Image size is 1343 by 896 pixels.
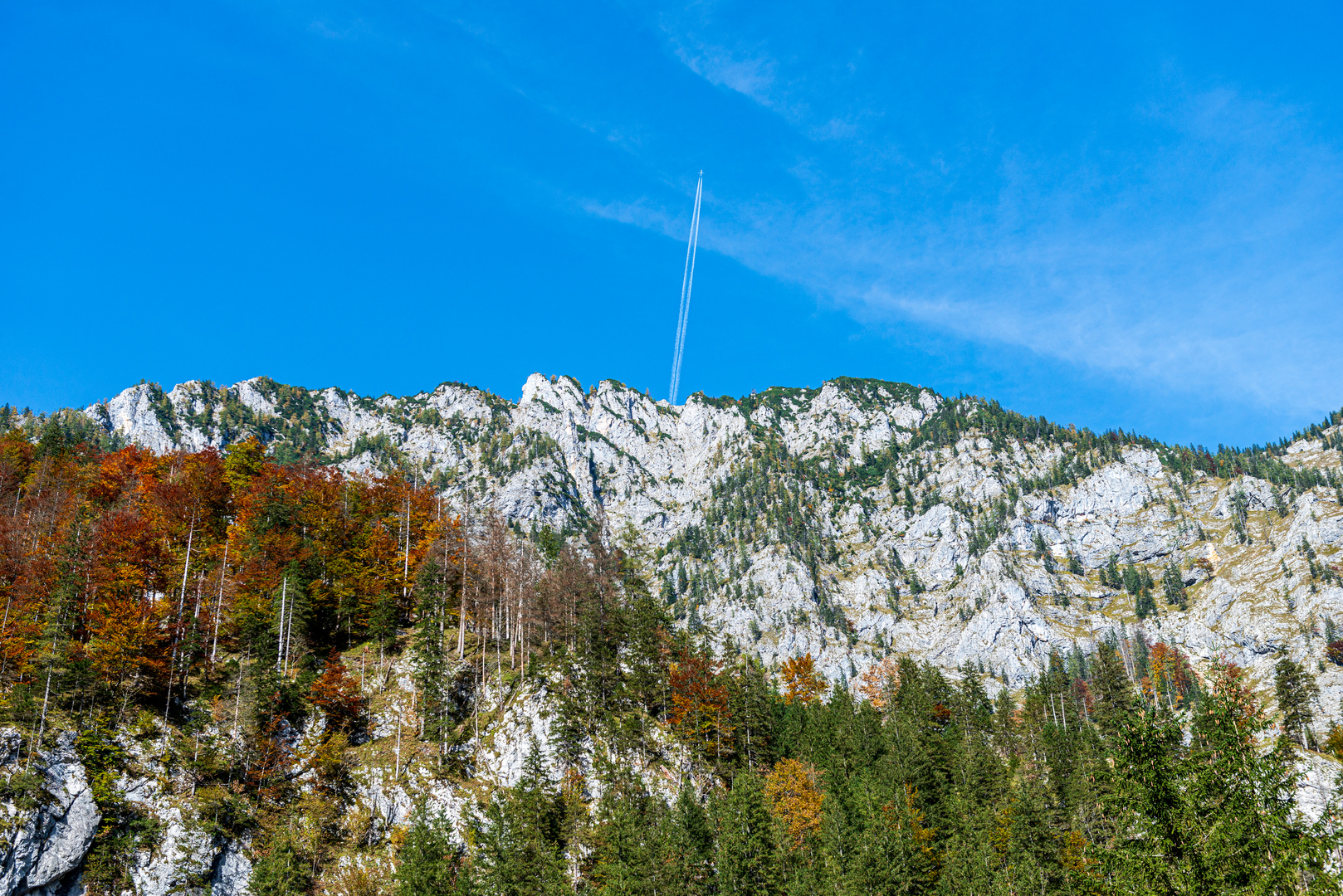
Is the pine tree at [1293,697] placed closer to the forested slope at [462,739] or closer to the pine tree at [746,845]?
the forested slope at [462,739]

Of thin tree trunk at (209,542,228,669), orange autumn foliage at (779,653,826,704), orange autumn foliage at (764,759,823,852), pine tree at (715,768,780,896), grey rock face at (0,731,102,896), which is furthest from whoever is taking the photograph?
orange autumn foliage at (779,653,826,704)

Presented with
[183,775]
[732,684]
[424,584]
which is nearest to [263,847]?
[183,775]

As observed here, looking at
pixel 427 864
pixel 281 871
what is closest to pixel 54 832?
pixel 281 871

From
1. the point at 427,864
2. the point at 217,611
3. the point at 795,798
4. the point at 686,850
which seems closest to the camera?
the point at 427,864

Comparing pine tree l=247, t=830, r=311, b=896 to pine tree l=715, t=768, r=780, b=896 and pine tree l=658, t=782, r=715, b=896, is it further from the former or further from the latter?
pine tree l=715, t=768, r=780, b=896

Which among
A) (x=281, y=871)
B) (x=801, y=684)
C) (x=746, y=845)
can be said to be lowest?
(x=281, y=871)

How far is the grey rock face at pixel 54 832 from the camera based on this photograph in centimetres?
4053

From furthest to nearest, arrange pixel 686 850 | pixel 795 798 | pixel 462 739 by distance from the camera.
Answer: pixel 462 739
pixel 795 798
pixel 686 850

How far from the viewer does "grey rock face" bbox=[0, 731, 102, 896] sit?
133 feet

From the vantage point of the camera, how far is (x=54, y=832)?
140 ft

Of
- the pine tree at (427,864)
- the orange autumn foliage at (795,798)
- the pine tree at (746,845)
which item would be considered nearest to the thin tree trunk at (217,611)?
the pine tree at (427,864)

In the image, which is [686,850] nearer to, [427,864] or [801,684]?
[427,864]

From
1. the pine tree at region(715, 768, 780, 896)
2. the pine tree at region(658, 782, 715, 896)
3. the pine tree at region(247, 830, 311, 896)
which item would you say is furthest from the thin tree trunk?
the pine tree at region(715, 768, 780, 896)

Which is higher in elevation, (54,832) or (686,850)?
(54,832)
